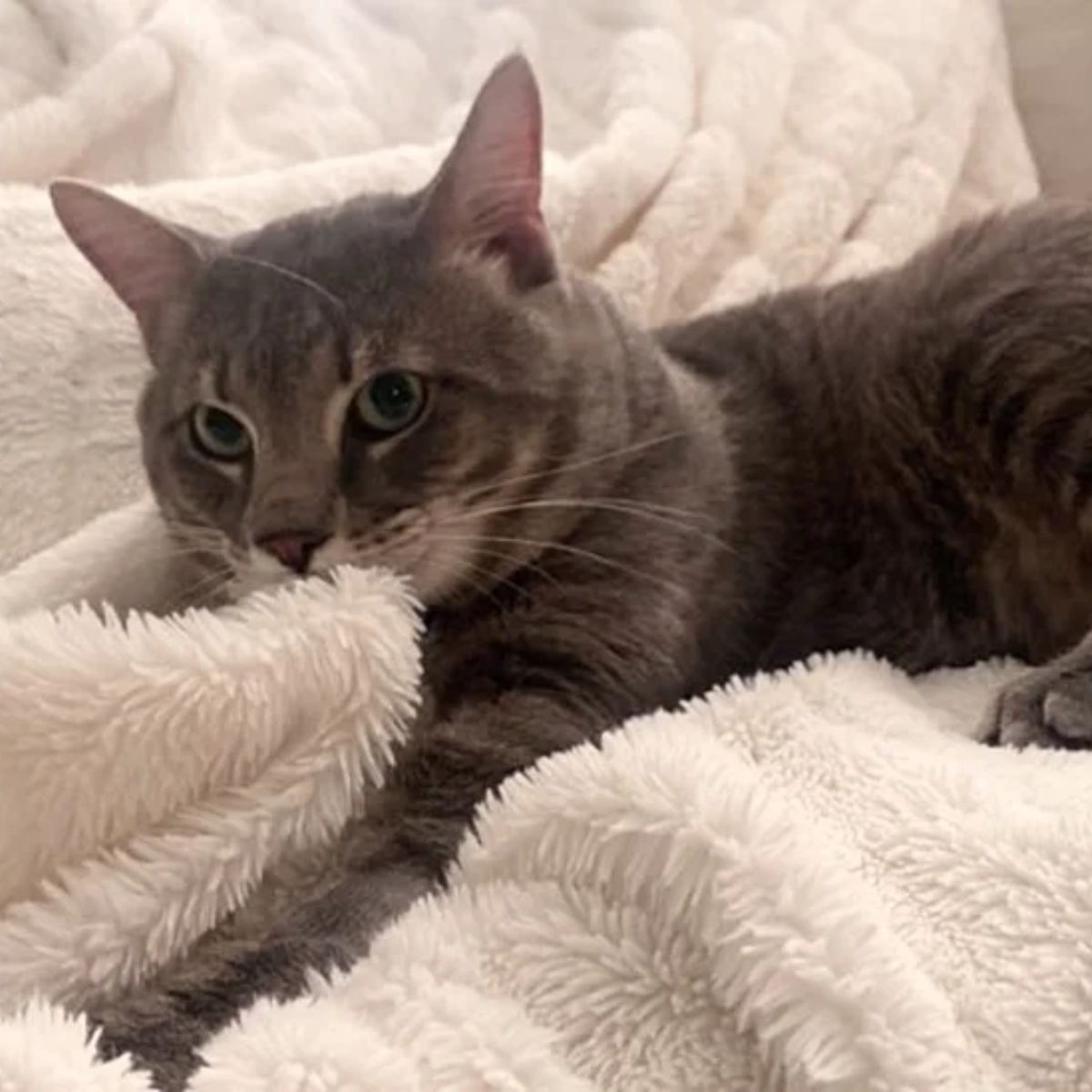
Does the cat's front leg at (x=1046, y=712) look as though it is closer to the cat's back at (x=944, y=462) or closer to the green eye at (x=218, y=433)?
the cat's back at (x=944, y=462)

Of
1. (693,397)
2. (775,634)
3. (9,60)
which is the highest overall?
(9,60)

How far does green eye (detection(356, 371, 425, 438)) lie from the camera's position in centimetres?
113

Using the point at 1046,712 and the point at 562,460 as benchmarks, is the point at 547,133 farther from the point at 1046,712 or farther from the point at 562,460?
the point at 1046,712

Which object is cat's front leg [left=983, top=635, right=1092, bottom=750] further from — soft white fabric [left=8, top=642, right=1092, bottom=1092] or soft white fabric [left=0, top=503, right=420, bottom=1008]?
soft white fabric [left=0, top=503, right=420, bottom=1008]

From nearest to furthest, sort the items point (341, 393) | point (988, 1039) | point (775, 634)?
point (988, 1039) < point (341, 393) < point (775, 634)

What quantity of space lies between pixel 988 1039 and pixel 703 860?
0.14 meters

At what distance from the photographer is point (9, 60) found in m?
1.62

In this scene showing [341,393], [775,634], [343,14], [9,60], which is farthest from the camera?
[343,14]

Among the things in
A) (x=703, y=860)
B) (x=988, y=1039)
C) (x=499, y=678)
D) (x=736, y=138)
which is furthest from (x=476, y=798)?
(x=736, y=138)

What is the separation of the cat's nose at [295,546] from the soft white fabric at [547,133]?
1.09 feet

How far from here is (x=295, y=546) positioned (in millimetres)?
1088

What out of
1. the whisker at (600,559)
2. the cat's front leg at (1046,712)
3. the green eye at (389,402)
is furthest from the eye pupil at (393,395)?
the cat's front leg at (1046,712)

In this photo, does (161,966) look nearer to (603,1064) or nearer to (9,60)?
(603,1064)

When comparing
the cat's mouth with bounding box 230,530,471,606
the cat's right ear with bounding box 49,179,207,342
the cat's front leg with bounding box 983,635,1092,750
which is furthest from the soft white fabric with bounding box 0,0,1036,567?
the cat's front leg with bounding box 983,635,1092,750
